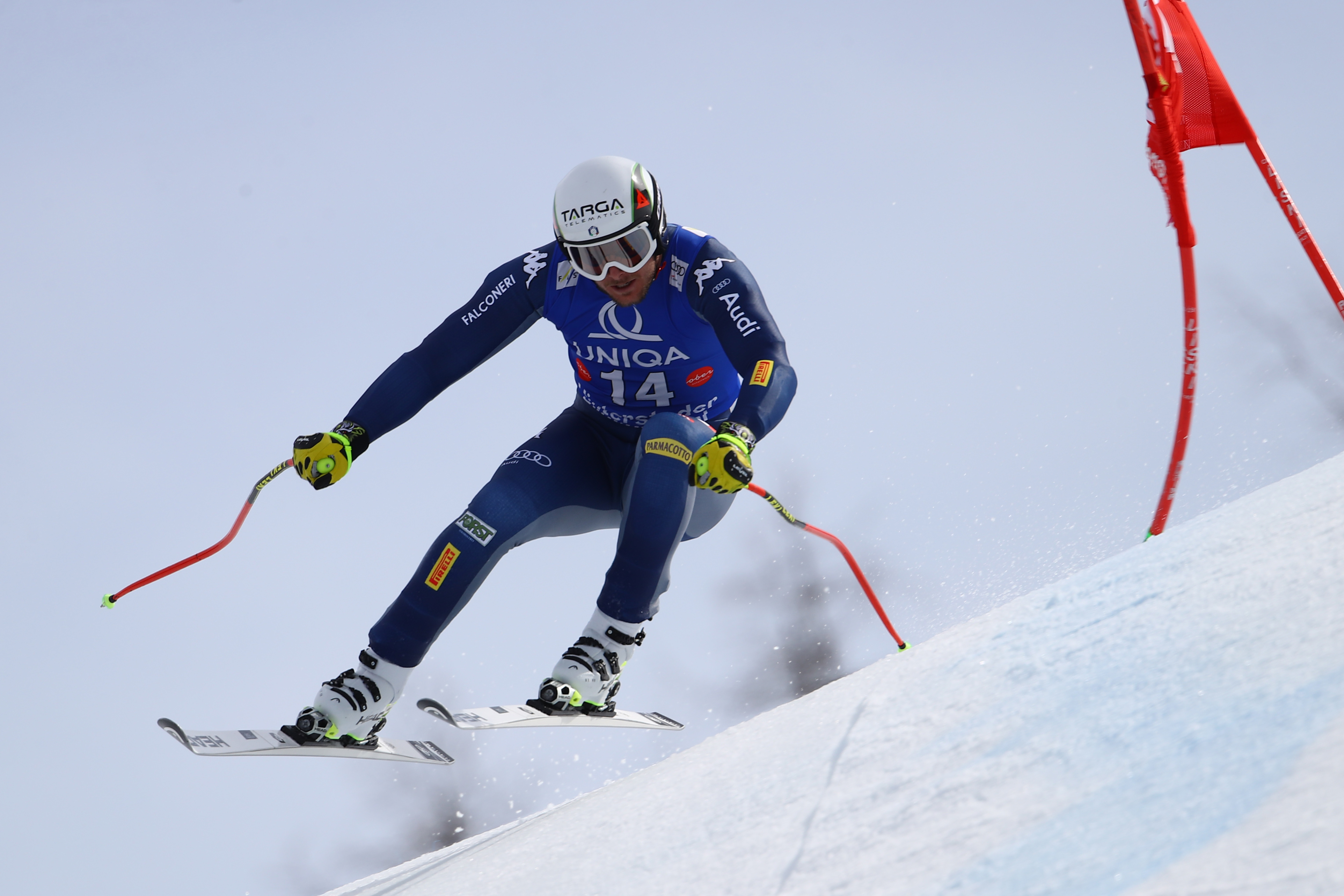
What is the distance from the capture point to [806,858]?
7.29 feet

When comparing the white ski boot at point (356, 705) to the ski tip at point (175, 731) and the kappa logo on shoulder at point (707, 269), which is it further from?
the kappa logo on shoulder at point (707, 269)

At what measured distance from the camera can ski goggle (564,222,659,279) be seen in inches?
185

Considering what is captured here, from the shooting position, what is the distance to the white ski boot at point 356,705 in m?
4.28

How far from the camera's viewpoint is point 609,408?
512 cm

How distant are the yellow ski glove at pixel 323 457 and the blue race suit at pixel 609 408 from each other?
0.59 ft

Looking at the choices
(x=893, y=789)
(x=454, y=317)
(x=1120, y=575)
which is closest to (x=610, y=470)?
(x=454, y=317)

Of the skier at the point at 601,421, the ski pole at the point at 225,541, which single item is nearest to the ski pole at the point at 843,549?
the skier at the point at 601,421

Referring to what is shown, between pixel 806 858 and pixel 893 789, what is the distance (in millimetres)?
233

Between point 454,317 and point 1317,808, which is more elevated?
point 454,317

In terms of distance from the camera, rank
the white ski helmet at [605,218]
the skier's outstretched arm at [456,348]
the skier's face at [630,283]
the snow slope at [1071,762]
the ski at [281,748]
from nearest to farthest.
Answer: the snow slope at [1071,762], the ski at [281,748], the white ski helmet at [605,218], the skier's face at [630,283], the skier's outstretched arm at [456,348]

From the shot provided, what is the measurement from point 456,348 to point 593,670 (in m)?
1.72

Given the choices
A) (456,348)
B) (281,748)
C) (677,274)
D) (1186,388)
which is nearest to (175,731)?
(281,748)

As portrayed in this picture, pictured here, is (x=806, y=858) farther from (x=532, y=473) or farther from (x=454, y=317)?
(x=454, y=317)

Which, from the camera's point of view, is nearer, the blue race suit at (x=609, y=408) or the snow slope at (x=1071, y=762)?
the snow slope at (x=1071, y=762)
